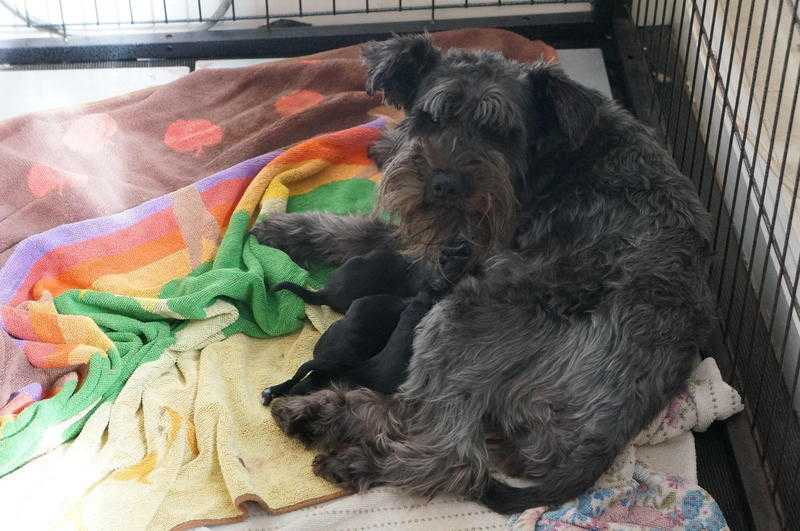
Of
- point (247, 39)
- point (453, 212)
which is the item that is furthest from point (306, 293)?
point (247, 39)

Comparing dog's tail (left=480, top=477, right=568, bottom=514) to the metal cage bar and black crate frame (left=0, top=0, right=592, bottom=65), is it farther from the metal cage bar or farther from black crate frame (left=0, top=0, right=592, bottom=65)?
black crate frame (left=0, top=0, right=592, bottom=65)

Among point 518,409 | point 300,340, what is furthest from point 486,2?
point 518,409

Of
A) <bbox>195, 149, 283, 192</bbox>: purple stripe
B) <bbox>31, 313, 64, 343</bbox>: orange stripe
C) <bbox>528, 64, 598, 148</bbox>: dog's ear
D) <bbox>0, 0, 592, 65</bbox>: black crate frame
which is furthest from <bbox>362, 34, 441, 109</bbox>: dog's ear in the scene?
<bbox>0, 0, 592, 65</bbox>: black crate frame

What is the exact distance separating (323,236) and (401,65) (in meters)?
0.75

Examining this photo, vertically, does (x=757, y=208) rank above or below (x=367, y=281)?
above

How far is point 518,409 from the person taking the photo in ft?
9.04

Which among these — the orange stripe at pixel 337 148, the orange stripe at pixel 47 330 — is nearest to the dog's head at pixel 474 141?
the orange stripe at pixel 337 148

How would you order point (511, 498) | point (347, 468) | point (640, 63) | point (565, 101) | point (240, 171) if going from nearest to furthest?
point (511, 498), point (347, 468), point (565, 101), point (240, 171), point (640, 63)

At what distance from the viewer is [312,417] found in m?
2.94

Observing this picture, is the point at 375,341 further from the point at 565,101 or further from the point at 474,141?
the point at 565,101

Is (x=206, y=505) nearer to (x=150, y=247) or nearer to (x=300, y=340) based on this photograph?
(x=300, y=340)

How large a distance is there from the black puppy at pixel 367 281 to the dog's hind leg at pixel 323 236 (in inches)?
10.2

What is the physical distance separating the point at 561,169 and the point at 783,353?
0.81 m

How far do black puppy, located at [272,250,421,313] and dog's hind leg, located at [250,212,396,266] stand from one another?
0.26 metres
